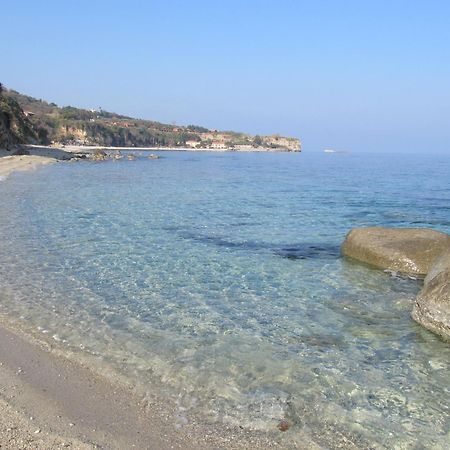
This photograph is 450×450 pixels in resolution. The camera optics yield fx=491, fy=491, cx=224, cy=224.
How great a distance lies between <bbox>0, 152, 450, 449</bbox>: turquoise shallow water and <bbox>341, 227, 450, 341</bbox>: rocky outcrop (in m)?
0.52

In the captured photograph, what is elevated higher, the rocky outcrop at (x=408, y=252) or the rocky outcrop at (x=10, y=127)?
the rocky outcrop at (x=408, y=252)

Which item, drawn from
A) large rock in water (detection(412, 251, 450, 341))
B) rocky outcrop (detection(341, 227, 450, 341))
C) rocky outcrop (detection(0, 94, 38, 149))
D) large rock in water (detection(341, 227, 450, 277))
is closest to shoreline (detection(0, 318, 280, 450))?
large rock in water (detection(412, 251, 450, 341))

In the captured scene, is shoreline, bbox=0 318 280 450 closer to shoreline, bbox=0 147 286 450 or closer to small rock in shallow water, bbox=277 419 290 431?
shoreline, bbox=0 147 286 450

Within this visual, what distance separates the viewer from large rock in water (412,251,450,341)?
7715 millimetres

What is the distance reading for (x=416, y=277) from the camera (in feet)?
36.7

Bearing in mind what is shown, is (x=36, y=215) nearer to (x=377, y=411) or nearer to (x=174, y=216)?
(x=174, y=216)

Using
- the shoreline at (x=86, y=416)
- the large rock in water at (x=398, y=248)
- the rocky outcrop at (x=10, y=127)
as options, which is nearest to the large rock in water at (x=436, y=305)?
the large rock in water at (x=398, y=248)

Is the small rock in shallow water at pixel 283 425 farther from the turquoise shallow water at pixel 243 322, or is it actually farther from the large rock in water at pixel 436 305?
the large rock in water at pixel 436 305

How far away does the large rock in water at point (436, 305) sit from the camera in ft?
25.3

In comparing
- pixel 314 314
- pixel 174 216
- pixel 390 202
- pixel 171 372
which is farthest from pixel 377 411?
pixel 390 202

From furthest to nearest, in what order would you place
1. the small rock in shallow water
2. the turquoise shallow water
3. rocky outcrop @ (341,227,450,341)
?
rocky outcrop @ (341,227,450,341), the turquoise shallow water, the small rock in shallow water

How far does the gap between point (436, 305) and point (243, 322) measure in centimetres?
312

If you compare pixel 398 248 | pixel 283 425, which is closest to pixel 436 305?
pixel 283 425

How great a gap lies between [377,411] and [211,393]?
1878 millimetres
